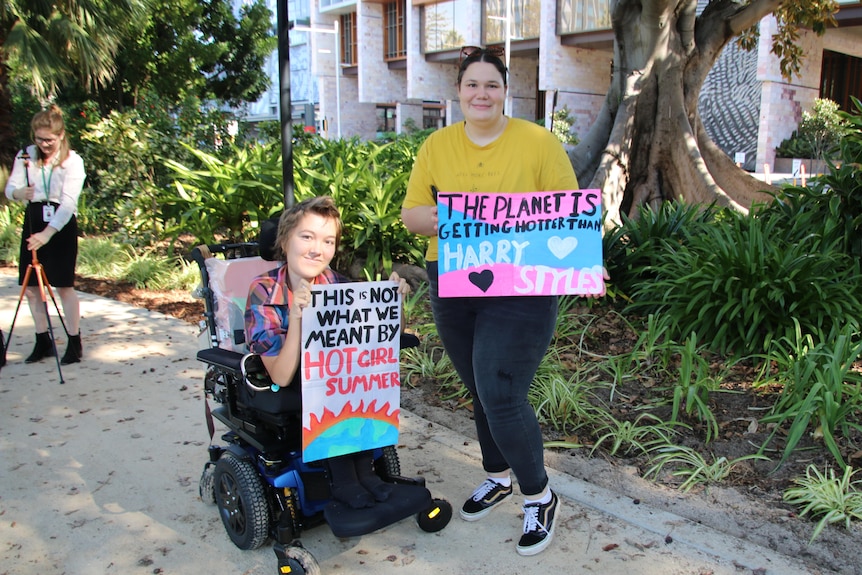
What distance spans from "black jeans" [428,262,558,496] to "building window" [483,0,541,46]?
32828mm

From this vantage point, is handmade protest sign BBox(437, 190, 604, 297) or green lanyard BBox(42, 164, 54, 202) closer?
handmade protest sign BBox(437, 190, 604, 297)

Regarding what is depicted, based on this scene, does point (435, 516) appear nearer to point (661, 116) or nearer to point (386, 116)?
point (661, 116)

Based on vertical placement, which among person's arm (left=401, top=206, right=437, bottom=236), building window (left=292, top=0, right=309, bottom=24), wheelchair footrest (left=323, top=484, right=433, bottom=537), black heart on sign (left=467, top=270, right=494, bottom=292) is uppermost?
building window (left=292, top=0, right=309, bottom=24)

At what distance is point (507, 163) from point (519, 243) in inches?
12.0

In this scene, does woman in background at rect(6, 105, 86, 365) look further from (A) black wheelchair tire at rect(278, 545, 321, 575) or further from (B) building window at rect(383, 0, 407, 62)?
(B) building window at rect(383, 0, 407, 62)

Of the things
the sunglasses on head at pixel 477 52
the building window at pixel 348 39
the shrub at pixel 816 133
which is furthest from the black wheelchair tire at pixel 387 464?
the building window at pixel 348 39

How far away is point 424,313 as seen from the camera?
237 inches

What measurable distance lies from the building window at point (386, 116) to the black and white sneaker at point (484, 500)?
44.0m

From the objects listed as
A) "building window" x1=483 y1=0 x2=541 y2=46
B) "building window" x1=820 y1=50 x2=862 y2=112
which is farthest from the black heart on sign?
"building window" x1=483 y1=0 x2=541 y2=46

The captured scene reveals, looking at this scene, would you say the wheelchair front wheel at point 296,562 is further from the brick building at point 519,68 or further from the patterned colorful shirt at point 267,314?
the brick building at point 519,68

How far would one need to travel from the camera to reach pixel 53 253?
527 cm

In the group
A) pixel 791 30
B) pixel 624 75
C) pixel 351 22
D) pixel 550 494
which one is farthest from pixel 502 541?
pixel 351 22

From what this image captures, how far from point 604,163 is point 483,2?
97.6 ft

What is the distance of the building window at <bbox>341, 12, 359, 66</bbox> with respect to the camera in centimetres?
4584
